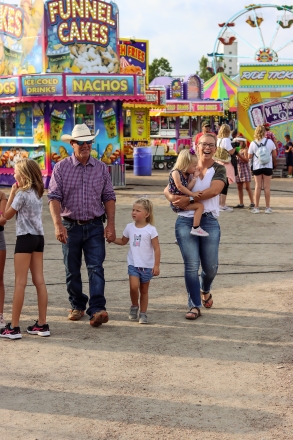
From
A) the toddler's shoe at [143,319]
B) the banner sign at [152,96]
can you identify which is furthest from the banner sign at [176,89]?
the toddler's shoe at [143,319]

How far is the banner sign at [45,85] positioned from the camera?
17297 mm

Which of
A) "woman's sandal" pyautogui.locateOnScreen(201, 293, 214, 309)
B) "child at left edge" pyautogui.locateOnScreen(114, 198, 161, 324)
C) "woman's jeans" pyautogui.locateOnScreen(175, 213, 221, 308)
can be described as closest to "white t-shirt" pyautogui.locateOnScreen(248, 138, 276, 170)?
"woman's sandal" pyautogui.locateOnScreen(201, 293, 214, 309)

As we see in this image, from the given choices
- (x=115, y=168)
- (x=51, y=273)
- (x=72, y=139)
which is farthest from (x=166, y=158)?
(x=72, y=139)

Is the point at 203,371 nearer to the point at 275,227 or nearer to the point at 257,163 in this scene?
the point at 275,227

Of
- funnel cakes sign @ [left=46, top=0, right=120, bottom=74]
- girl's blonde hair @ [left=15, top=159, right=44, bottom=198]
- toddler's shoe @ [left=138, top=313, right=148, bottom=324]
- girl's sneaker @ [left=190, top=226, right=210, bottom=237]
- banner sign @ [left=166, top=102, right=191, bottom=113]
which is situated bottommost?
toddler's shoe @ [left=138, top=313, right=148, bottom=324]

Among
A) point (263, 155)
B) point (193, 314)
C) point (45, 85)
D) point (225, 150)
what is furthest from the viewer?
point (45, 85)

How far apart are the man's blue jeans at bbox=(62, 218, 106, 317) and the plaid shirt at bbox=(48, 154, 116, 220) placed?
0.11m

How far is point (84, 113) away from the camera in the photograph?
59.9 feet

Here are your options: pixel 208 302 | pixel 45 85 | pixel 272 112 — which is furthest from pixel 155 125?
pixel 208 302

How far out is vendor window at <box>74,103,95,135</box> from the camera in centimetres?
1816

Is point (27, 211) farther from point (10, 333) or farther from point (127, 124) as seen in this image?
point (127, 124)

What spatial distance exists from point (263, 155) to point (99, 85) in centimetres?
603

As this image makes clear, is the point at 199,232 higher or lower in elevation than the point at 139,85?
lower

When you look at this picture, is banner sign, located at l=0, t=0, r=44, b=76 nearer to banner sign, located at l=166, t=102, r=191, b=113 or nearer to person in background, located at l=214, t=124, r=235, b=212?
person in background, located at l=214, t=124, r=235, b=212
